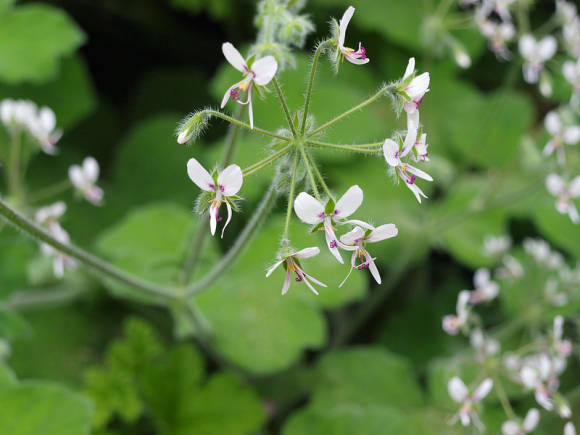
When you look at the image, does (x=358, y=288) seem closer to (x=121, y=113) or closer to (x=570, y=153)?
(x=570, y=153)

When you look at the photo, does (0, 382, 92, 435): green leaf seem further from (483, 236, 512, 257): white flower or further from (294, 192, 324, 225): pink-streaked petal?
(483, 236, 512, 257): white flower

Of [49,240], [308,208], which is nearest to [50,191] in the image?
[49,240]

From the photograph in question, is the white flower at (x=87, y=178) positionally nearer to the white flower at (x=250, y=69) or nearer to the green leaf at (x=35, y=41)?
the green leaf at (x=35, y=41)

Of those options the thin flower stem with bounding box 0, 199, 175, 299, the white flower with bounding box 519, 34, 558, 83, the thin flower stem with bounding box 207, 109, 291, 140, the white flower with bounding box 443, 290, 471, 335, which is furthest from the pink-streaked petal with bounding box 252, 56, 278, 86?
the white flower with bounding box 519, 34, 558, 83

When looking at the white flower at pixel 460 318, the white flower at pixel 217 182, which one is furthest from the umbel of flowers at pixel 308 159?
the white flower at pixel 460 318

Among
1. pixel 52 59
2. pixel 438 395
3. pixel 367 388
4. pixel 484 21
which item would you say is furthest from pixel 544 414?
pixel 52 59

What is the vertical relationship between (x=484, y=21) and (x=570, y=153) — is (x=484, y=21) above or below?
above

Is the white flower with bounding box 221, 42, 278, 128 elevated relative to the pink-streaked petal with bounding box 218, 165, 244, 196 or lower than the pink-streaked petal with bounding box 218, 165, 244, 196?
elevated
